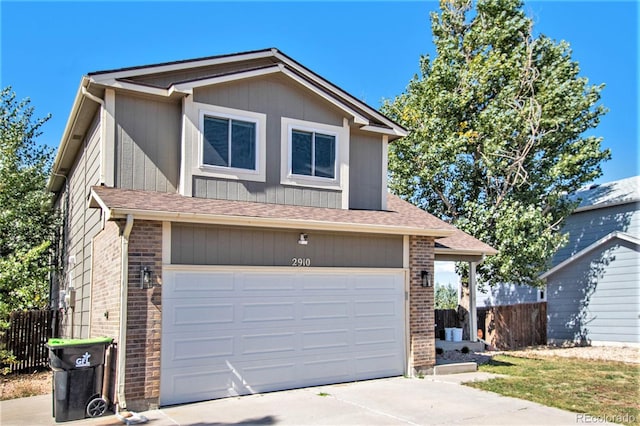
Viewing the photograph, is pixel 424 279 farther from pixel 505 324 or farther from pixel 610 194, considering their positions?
pixel 610 194

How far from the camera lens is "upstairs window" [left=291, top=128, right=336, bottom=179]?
1104cm

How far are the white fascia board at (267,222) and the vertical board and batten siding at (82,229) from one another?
231 cm

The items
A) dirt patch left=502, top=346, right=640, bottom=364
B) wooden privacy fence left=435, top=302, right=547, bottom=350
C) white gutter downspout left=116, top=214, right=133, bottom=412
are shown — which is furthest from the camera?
wooden privacy fence left=435, top=302, right=547, bottom=350

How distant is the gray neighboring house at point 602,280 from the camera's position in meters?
17.5

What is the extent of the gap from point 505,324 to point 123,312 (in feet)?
43.4

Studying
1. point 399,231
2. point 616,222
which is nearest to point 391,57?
point 616,222

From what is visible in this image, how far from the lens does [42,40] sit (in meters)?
13.4

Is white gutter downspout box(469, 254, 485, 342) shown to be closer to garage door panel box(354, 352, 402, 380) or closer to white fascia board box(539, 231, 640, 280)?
garage door panel box(354, 352, 402, 380)

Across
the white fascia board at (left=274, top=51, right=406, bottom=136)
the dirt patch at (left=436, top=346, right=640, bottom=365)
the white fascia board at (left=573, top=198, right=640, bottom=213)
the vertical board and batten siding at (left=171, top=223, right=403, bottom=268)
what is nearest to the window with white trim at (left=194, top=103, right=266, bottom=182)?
the vertical board and batten siding at (left=171, top=223, right=403, bottom=268)

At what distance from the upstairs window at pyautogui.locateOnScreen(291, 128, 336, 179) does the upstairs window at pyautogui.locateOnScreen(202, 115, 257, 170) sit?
890 millimetres

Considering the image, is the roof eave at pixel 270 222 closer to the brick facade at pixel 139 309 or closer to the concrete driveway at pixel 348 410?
the brick facade at pixel 139 309

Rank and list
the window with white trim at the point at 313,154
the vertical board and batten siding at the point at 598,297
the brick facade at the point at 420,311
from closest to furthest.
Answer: the window with white trim at the point at 313,154, the brick facade at the point at 420,311, the vertical board and batten siding at the point at 598,297

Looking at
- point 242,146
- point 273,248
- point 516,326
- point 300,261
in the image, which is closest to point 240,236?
point 273,248

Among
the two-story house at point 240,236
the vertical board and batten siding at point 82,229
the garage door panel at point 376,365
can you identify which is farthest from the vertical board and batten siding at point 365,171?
the vertical board and batten siding at point 82,229
